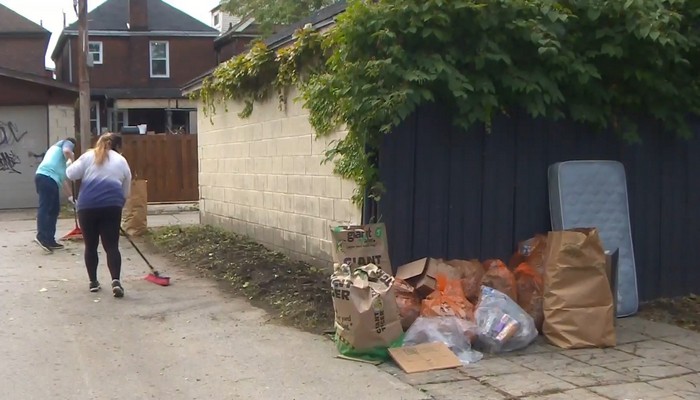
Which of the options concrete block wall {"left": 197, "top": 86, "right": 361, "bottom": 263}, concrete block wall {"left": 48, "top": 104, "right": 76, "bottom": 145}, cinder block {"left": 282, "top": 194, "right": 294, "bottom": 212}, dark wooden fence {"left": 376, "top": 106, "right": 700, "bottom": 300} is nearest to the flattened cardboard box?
dark wooden fence {"left": 376, "top": 106, "right": 700, "bottom": 300}

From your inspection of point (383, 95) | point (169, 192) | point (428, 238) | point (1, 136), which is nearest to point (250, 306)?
point (428, 238)

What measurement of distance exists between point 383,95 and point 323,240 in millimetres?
2543

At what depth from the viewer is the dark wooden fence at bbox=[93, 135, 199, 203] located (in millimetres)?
19688

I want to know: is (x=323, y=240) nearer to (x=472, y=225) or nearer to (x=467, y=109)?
(x=472, y=225)

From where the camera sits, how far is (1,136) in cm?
2066

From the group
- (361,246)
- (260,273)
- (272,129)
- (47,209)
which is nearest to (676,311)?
(361,246)

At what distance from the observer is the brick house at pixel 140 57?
34.2 meters

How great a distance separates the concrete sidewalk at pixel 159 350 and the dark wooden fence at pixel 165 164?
983cm

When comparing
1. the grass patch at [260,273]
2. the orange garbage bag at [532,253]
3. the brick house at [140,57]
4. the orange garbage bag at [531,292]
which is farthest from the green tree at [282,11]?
the orange garbage bag at [531,292]

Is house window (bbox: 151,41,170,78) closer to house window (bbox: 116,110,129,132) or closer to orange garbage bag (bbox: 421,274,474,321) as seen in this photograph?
house window (bbox: 116,110,129,132)

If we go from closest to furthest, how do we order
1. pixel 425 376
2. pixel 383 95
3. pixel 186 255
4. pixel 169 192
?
1. pixel 425 376
2. pixel 383 95
3. pixel 186 255
4. pixel 169 192

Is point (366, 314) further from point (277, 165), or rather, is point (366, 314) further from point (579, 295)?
point (277, 165)

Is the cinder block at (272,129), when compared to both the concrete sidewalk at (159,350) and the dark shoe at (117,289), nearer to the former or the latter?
the concrete sidewalk at (159,350)

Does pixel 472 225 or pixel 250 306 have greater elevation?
pixel 472 225
